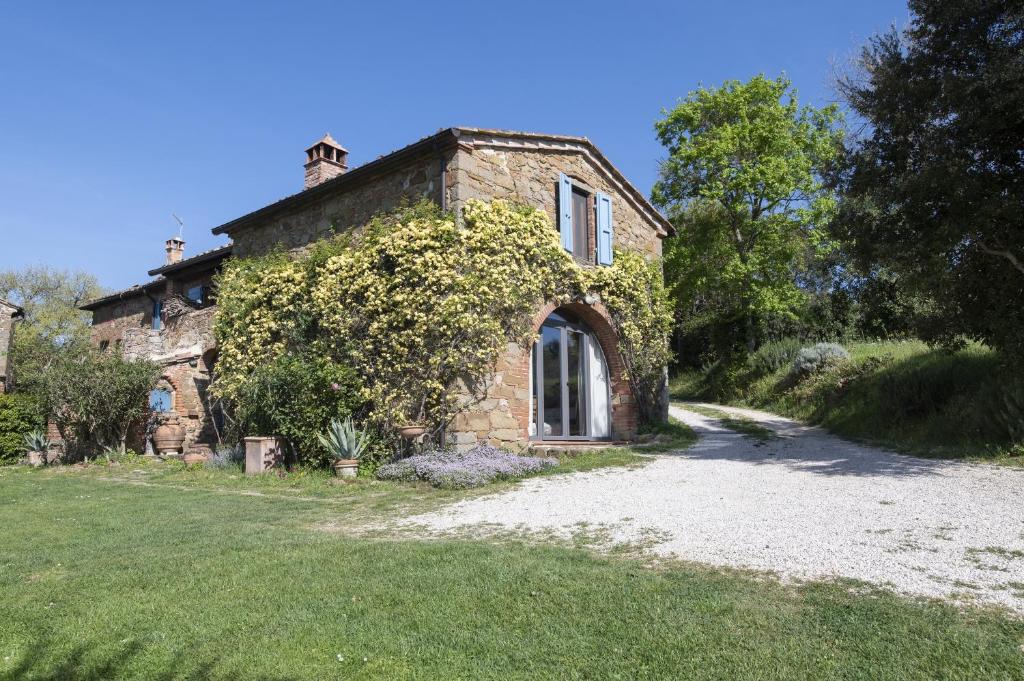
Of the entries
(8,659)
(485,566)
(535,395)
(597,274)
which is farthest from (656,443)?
(8,659)

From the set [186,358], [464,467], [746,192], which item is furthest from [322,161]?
[746,192]

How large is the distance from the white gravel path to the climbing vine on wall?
8.60 feet

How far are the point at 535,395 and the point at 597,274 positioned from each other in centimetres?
270

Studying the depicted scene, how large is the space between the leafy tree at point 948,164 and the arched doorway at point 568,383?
16.6 feet

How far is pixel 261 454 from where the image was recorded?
10500 millimetres

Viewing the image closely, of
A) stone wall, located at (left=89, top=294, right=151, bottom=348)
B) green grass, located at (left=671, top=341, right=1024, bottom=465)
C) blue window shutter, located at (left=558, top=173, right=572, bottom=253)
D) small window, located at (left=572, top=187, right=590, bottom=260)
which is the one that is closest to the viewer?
green grass, located at (left=671, top=341, right=1024, bottom=465)

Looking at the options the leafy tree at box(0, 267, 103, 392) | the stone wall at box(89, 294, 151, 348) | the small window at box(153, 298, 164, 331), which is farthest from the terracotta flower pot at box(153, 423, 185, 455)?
the leafy tree at box(0, 267, 103, 392)

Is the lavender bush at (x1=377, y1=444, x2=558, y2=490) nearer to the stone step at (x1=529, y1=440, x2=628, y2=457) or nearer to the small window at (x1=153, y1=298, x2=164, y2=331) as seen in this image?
the stone step at (x1=529, y1=440, x2=628, y2=457)

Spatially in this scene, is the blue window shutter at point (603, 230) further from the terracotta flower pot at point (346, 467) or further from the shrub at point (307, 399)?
the terracotta flower pot at point (346, 467)

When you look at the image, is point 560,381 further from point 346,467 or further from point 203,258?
point 203,258

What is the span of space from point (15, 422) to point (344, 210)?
11111 mm

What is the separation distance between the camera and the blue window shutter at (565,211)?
12008mm

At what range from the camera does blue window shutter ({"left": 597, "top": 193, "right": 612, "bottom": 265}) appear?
42.2 feet

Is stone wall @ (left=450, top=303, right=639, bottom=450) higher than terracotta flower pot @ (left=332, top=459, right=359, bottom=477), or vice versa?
stone wall @ (left=450, top=303, right=639, bottom=450)
